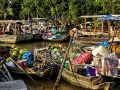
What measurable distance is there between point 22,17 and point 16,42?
19.0 metres

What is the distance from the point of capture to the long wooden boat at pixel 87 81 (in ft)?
36.4

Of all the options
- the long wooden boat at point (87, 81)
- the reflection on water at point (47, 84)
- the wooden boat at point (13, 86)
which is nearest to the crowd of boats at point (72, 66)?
the long wooden boat at point (87, 81)

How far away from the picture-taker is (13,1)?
1921 inches

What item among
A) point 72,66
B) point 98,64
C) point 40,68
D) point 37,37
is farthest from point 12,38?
point 98,64

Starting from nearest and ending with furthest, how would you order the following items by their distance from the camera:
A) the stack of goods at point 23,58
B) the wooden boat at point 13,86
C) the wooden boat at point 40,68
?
the wooden boat at point 13,86, the wooden boat at point 40,68, the stack of goods at point 23,58

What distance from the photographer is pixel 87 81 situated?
38.1ft

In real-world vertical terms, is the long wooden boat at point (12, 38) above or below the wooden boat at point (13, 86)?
below

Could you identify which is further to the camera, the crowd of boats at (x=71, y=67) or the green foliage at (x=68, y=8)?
the green foliage at (x=68, y=8)

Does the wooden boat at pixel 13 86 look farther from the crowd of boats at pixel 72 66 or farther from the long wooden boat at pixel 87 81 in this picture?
the long wooden boat at pixel 87 81

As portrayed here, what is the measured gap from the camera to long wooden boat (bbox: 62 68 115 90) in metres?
11.1

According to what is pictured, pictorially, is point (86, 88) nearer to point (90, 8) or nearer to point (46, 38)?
point (46, 38)

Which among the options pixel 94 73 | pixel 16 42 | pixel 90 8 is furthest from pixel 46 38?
pixel 94 73

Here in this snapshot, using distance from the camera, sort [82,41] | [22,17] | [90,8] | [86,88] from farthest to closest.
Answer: [22,17] < [90,8] < [82,41] < [86,88]

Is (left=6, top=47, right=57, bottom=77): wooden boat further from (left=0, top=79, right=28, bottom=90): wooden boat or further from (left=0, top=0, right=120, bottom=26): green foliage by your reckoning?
(left=0, top=0, right=120, bottom=26): green foliage
